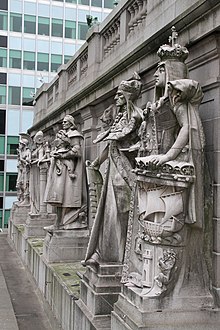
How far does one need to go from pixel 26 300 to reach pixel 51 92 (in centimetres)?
1040

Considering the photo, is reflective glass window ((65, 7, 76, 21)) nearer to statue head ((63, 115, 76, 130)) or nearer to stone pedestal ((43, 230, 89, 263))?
statue head ((63, 115, 76, 130))

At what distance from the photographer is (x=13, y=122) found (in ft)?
148

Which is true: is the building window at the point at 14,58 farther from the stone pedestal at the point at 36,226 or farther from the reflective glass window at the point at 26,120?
the stone pedestal at the point at 36,226

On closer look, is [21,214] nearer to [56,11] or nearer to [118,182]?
[118,182]

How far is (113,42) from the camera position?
10.3 meters

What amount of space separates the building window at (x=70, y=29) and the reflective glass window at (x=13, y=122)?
9.05 meters

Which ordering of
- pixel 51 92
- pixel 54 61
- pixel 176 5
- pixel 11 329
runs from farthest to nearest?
1. pixel 54 61
2. pixel 51 92
3. pixel 11 329
4. pixel 176 5

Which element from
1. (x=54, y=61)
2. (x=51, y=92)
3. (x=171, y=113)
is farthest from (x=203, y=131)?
(x=54, y=61)

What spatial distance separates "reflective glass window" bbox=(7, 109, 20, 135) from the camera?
1766 inches

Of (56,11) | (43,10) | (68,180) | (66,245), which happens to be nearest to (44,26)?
(43,10)

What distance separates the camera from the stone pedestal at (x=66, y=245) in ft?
34.4

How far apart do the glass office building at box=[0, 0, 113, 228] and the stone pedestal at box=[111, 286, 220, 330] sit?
39537 mm

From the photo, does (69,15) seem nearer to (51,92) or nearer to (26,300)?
(51,92)

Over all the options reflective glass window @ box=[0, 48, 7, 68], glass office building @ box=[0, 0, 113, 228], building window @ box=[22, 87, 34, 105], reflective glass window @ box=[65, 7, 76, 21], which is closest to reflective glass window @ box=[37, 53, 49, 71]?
glass office building @ box=[0, 0, 113, 228]
